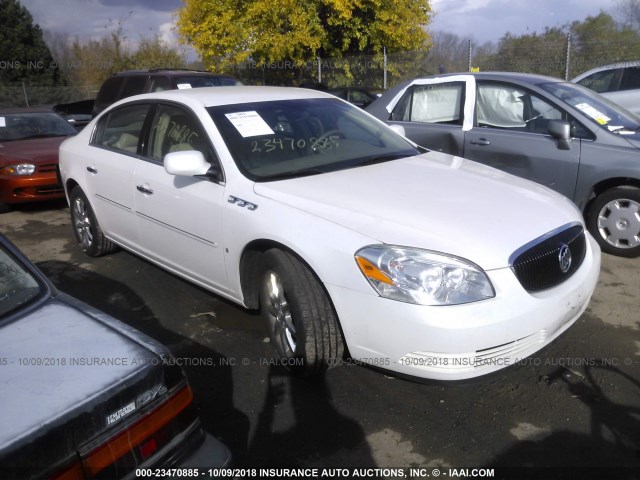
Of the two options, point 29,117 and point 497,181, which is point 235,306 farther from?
point 29,117

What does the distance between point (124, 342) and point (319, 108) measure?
8.83ft

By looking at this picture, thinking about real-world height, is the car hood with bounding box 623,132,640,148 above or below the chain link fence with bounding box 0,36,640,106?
below

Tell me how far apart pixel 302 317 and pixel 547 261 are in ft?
4.19

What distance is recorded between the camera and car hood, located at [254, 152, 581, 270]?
2.71 m

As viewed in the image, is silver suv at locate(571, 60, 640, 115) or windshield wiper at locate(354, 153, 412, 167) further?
silver suv at locate(571, 60, 640, 115)

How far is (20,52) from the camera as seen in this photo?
29.0 m

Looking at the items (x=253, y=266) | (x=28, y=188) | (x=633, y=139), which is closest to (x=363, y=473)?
(x=253, y=266)

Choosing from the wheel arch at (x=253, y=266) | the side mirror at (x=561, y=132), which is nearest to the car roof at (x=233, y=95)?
the wheel arch at (x=253, y=266)

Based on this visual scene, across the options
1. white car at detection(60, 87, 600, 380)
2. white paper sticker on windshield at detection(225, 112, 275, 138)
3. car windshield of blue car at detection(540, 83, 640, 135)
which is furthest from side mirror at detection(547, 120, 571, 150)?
white paper sticker on windshield at detection(225, 112, 275, 138)

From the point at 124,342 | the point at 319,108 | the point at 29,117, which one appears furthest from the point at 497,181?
the point at 29,117

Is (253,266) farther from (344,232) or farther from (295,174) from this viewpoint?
(344,232)

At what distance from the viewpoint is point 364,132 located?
4.21m

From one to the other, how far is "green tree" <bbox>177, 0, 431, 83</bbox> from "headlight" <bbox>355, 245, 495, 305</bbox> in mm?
16838

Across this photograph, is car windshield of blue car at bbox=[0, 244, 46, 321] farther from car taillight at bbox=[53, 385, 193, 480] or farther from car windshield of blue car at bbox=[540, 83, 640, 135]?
car windshield of blue car at bbox=[540, 83, 640, 135]
